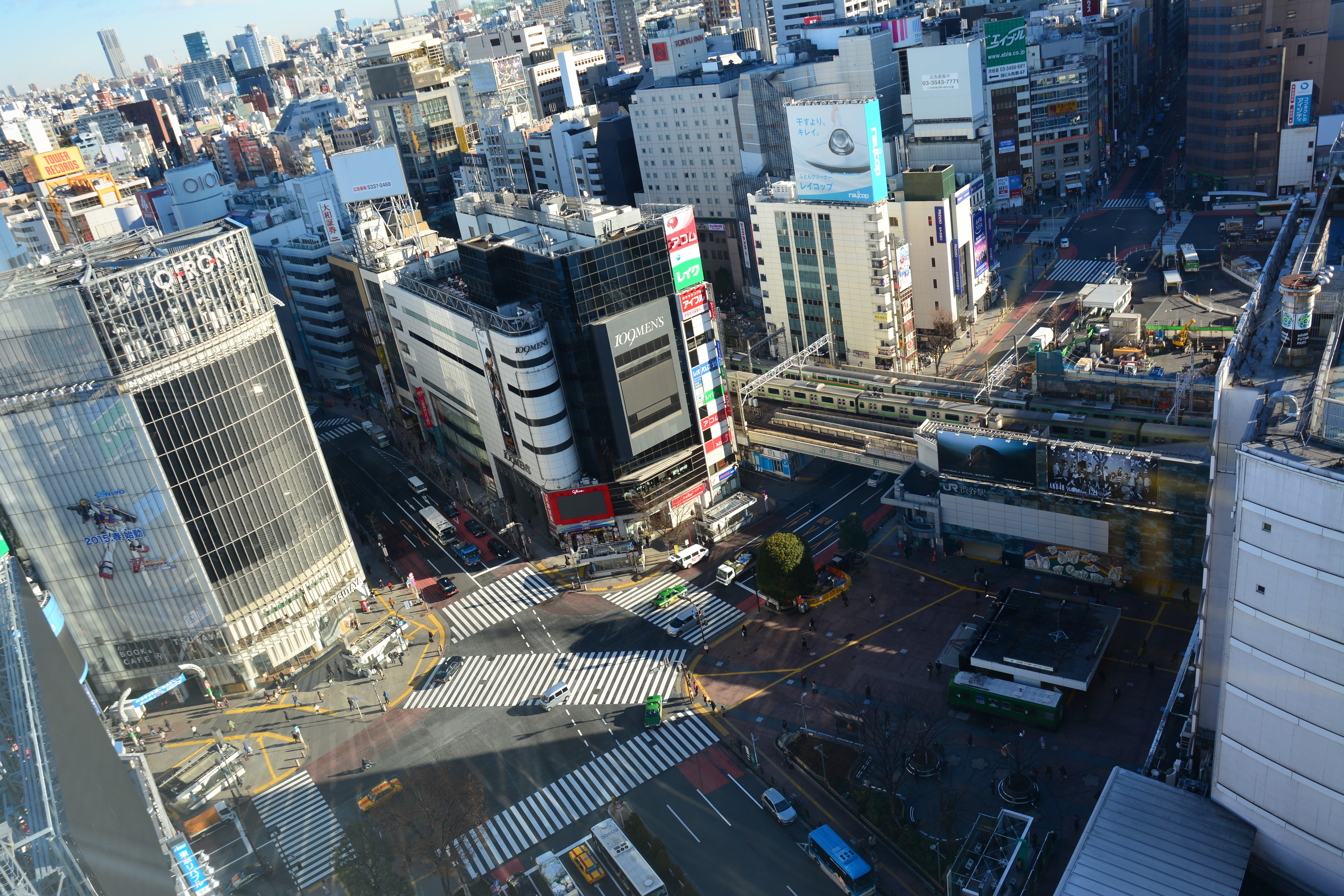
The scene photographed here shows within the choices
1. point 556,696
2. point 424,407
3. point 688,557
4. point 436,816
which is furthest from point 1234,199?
point 436,816

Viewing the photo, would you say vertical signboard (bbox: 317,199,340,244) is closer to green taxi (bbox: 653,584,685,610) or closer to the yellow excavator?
green taxi (bbox: 653,584,685,610)

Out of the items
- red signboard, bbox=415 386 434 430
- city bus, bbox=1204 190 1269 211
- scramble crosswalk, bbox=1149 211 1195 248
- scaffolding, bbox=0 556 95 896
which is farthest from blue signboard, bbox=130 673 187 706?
city bus, bbox=1204 190 1269 211

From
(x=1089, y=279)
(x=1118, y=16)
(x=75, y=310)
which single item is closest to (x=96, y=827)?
(x=75, y=310)

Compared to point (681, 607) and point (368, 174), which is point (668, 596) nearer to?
point (681, 607)

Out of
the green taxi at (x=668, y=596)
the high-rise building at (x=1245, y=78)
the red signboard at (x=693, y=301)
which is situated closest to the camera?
the green taxi at (x=668, y=596)

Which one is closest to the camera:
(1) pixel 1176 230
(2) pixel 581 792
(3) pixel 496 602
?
(2) pixel 581 792

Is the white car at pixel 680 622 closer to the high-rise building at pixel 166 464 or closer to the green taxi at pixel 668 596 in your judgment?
the green taxi at pixel 668 596

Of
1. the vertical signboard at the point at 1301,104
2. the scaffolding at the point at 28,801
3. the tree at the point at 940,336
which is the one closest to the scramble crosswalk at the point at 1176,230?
the vertical signboard at the point at 1301,104
